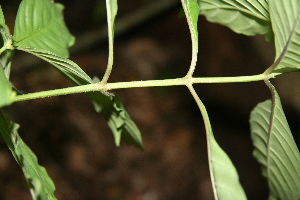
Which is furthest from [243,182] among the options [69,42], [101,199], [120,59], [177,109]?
[69,42]

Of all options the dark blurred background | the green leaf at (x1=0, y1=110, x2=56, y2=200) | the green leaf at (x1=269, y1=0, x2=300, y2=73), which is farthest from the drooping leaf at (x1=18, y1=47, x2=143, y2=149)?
the dark blurred background

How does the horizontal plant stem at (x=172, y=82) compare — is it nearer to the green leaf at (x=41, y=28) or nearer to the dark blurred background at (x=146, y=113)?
the green leaf at (x=41, y=28)

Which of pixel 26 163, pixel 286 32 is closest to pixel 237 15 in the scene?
pixel 286 32

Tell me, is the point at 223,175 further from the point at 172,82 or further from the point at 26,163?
the point at 26,163

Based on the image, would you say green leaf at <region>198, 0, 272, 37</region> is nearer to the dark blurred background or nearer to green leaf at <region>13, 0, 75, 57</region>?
green leaf at <region>13, 0, 75, 57</region>

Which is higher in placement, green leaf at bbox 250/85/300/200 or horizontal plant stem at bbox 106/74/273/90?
horizontal plant stem at bbox 106/74/273/90

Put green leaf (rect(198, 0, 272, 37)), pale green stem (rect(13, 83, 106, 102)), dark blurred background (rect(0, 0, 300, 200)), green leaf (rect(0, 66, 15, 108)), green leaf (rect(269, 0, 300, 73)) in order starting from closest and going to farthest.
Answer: green leaf (rect(0, 66, 15, 108))
pale green stem (rect(13, 83, 106, 102))
green leaf (rect(269, 0, 300, 73))
green leaf (rect(198, 0, 272, 37))
dark blurred background (rect(0, 0, 300, 200))

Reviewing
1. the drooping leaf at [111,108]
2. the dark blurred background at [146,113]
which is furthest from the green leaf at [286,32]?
the dark blurred background at [146,113]
